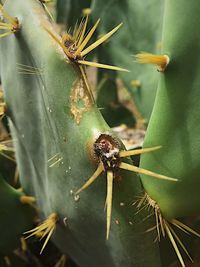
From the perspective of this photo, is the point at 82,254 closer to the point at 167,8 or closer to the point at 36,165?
the point at 36,165

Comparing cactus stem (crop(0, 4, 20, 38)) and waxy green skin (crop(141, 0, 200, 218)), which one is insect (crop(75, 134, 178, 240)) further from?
cactus stem (crop(0, 4, 20, 38))

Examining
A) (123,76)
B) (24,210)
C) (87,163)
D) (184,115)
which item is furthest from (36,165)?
(123,76)

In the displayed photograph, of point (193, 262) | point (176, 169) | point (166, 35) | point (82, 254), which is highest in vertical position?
point (166, 35)

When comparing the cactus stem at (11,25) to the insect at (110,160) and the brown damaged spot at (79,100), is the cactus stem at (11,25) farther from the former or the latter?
the insect at (110,160)

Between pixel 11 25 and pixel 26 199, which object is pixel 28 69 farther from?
pixel 26 199

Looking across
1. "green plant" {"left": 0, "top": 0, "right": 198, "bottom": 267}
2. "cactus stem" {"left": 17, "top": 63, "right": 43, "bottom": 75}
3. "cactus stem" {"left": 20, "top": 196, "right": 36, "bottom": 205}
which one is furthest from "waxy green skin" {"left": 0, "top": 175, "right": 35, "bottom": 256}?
"cactus stem" {"left": 17, "top": 63, "right": 43, "bottom": 75}
